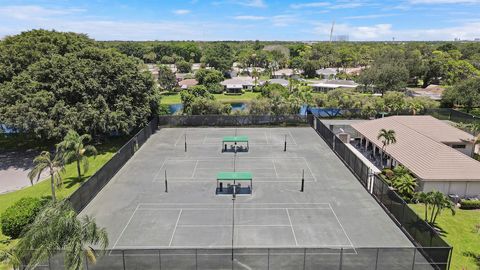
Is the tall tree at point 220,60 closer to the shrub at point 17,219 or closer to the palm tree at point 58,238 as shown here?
the shrub at point 17,219

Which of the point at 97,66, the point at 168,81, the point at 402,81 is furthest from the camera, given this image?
the point at 168,81

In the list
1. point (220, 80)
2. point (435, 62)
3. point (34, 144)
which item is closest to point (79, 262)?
point (34, 144)

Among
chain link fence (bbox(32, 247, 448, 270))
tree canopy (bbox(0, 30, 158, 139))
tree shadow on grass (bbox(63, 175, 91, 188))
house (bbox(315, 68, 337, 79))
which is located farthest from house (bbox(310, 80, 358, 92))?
chain link fence (bbox(32, 247, 448, 270))

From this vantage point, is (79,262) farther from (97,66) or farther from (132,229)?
(97,66)

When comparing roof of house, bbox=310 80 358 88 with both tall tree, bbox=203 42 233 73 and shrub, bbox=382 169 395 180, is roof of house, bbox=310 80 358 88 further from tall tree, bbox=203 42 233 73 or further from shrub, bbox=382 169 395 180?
shrub, bbox=382 169 395 180

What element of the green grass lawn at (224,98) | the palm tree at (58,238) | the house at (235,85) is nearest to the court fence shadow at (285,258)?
the palm tree at (58,238)
